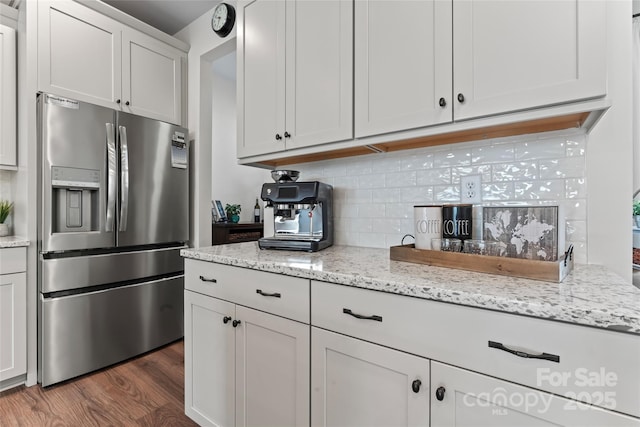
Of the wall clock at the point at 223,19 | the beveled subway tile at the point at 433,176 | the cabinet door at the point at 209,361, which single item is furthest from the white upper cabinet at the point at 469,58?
the wall clock at the point at 223,19

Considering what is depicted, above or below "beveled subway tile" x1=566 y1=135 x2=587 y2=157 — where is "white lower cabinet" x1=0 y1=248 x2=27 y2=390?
below

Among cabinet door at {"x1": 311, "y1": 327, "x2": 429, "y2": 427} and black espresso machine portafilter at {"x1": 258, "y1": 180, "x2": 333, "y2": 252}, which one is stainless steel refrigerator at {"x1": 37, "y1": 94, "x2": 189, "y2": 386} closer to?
black espresso machine portafilter at {"x1": 258, "y1": 180, "x2": 333, "y2": 252}

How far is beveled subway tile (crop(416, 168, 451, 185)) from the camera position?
1467 mm

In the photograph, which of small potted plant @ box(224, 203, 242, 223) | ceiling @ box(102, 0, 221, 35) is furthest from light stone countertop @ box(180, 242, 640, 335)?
small potted plant @ box(224, 203, 242, 223)

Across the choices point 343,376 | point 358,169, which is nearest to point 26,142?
point 358,169

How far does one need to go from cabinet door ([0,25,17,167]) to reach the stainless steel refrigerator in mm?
400

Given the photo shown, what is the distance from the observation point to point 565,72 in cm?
96

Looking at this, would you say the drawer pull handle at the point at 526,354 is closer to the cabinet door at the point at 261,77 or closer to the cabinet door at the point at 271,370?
the cabinet door at the point at 271,370

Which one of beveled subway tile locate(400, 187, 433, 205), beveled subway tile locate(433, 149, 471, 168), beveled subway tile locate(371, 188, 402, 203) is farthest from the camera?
beveled subway tile locate(371, 188, 402, 203)

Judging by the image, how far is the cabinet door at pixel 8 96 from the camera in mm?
2107

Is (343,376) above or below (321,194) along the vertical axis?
below

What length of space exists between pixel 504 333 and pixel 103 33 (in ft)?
10.1

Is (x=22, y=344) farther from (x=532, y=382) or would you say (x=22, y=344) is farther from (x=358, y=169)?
(x=532, y=382)

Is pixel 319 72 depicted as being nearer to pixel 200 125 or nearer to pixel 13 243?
pixel 200 125
